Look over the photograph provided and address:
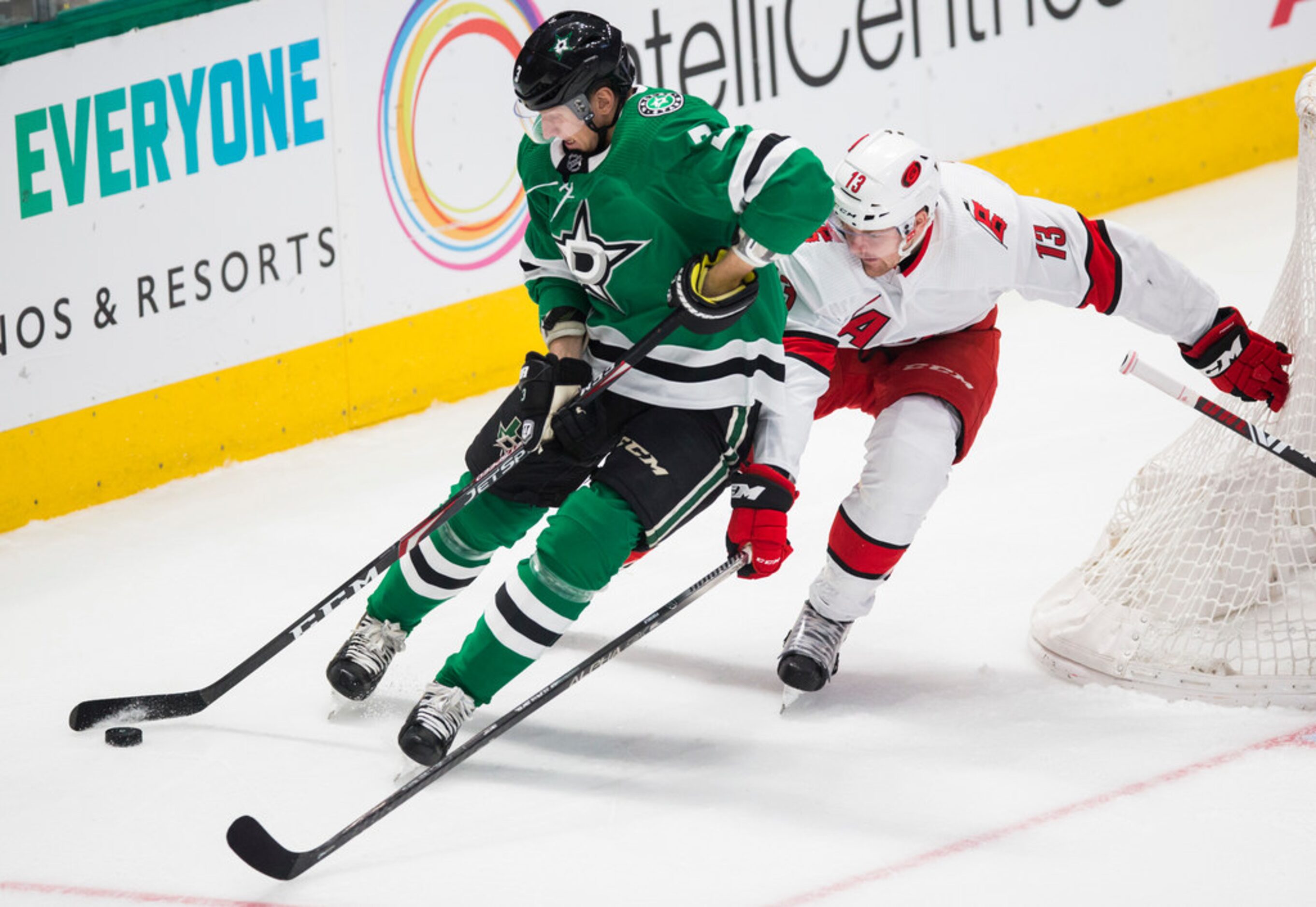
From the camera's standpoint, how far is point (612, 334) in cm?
324

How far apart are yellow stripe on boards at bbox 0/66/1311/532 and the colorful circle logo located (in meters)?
0.17

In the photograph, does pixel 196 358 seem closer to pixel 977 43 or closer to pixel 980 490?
pixel 980 490

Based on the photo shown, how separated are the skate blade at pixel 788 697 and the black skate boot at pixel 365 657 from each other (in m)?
0.69

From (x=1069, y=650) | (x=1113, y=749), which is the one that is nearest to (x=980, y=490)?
(x=1069, y=650)

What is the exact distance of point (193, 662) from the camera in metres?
3.67

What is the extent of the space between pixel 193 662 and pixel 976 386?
62.7 inches

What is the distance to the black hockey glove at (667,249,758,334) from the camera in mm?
3012

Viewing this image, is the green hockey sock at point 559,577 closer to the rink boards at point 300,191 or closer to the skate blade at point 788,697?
the skate blade at point 788,697

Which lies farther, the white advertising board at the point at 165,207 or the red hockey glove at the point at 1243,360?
the white advertising board at the point at 165,207

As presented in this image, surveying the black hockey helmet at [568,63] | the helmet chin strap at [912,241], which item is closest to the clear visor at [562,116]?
the black hockey helmet at [568,63]

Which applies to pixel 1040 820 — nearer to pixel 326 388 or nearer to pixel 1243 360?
pixel 1243 360

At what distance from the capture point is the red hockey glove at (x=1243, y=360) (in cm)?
328

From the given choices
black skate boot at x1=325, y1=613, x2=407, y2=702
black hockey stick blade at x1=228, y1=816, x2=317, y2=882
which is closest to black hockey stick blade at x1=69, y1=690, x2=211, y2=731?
black skate boot at x1=325, y1=613, x2=407, y2=702

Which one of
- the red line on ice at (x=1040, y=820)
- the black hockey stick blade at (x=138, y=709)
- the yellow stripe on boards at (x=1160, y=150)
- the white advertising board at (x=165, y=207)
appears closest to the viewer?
the red line on ice at (x=1040, y=820)
